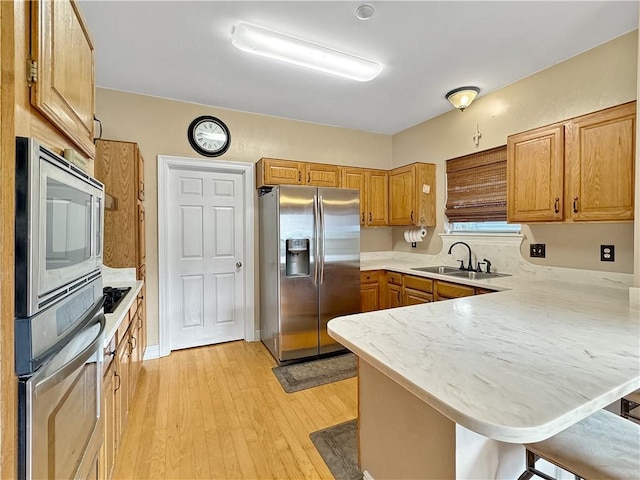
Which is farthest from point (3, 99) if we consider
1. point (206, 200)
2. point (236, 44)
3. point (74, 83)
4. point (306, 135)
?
point (306, 135)

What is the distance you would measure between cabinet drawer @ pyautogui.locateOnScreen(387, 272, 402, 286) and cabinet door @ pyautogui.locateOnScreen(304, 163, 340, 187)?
132 cm

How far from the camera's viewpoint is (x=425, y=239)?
13.1ft

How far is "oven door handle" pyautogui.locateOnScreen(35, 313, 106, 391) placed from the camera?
731 millimetres

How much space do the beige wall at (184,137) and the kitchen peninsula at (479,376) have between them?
2.67m

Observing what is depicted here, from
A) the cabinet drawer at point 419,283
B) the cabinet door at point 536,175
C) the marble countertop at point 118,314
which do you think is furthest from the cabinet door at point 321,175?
the marble countertop at point 118,314

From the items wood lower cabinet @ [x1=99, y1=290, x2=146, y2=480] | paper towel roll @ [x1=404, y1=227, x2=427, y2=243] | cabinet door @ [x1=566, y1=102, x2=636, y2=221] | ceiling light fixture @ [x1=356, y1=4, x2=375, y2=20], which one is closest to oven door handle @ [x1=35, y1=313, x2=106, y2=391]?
Answer: wood lower cabinet @ [x1=99, y1=290, x2=146, y2=480]

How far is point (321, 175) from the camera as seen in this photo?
3719mm

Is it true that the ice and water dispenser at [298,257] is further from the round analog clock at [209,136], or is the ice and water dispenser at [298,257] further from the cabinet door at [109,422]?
the cabinet door at [109,422]

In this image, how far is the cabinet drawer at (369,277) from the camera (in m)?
3.64

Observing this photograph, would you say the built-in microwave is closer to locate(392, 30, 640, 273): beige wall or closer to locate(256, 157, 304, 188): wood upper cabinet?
locate(256, 157, 304, 188): wood upper cabinet

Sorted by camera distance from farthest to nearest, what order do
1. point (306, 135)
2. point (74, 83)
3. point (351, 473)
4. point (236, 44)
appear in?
point (306, 135), point (236, 44), point (351, 473), point (74, 83)

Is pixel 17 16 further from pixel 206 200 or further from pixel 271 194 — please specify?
pixel 206 200

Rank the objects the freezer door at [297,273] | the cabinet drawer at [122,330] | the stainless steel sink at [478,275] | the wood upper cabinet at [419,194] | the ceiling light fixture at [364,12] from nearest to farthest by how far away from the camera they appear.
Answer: the cabinet drawer at [122,330] < the ceiling light fixture at [364,12] < the stainless steel sink at [478,275] < the freezer door at [297,273] < the wood upper cabinet at [419,194]

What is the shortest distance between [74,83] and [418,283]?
Result: 309 centimetres
